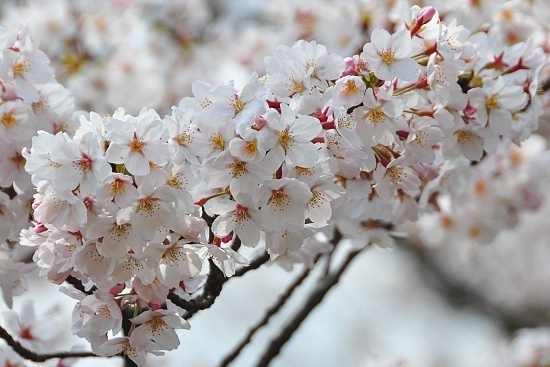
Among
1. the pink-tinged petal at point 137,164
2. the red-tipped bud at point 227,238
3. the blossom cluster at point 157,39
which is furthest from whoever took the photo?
the blossom cluster at point 157,39

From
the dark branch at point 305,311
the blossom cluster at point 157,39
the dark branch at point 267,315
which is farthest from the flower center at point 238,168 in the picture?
the blossom cluster at point 157,39

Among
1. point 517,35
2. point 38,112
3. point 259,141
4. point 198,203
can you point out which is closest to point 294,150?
point 259,141

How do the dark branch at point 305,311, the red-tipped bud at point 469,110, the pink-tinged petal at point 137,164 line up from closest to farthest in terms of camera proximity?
the pink-tinged petal at point 137,164 → the red-tipped bud at point 469,110 → the dark branch at point 305,311

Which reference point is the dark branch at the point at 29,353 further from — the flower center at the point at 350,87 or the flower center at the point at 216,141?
the flower center at the point at 350,87

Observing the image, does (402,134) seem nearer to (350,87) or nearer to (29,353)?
(350,87)

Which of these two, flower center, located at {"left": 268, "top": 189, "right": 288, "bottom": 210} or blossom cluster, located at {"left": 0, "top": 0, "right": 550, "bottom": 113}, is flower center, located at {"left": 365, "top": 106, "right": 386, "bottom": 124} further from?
blossom cluster, located at {"left": 0, "top": 0, "right": 550, "bottom": 113}

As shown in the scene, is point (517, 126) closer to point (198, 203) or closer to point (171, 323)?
point (198, 203)

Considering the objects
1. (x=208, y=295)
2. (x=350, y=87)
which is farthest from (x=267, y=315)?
(x=350, y=87)
